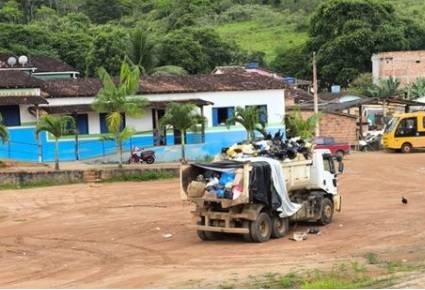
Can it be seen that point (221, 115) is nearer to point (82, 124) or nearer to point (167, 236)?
point (82, 124)

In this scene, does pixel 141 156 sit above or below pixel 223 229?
above

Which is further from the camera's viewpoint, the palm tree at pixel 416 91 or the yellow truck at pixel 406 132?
the palm tree at pixel 416 91

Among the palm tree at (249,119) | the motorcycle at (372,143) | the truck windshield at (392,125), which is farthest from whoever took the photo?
the motorcycle at (372,143)

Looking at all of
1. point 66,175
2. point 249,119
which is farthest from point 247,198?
point 249,119

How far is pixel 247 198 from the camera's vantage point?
15.3 metres

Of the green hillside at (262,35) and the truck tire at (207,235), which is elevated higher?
the green hillside at (262,35)

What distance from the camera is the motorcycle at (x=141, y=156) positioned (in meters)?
35.1

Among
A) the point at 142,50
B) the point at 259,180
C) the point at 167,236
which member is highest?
the point at 142,50

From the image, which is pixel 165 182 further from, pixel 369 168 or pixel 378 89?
pixel 378 89

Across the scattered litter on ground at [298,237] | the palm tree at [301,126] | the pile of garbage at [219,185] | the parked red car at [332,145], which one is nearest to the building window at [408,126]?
the parked red car at [332,145]

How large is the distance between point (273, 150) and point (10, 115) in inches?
858

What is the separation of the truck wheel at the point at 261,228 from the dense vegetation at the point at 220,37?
3781 centimetres

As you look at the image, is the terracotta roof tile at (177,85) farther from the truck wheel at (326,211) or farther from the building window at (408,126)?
the truck wheel at (326,211)

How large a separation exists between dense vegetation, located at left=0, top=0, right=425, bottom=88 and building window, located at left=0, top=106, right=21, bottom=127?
61.0 ft
